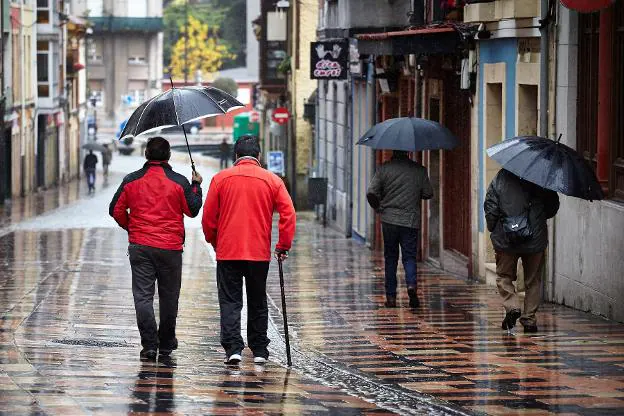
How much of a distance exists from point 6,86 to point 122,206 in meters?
40.6

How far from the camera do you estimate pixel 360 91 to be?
28.2 m

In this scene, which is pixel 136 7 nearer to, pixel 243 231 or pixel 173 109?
pixel 173 109

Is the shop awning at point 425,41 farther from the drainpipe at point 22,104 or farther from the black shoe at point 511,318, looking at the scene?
the drainpipe at point 22,104

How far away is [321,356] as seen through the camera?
36.4 ft

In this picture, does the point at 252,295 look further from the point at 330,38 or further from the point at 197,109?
the point at 330,38

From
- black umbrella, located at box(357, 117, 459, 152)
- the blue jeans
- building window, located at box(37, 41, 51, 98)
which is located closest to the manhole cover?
the blue jeans

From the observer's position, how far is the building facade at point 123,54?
99688 millimetres

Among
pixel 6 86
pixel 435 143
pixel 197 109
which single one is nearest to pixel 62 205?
pixel 6 86

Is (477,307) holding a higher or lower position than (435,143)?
lower

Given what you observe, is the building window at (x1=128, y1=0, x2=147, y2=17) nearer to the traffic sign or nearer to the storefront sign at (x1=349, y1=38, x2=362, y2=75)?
the traffic sign

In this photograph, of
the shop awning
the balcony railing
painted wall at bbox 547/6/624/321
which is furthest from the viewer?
the balcony railing

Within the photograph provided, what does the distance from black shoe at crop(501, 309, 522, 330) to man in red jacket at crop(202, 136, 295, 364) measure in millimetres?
2352

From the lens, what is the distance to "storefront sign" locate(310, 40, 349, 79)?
28281 mm

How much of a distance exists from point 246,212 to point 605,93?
4.18 meters
